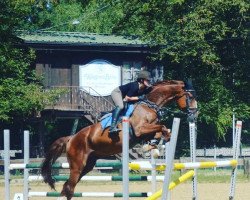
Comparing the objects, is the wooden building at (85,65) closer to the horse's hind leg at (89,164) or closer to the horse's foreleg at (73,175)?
the horse's hind leg at (89,164)

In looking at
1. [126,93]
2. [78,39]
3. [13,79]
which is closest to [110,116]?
[126,93]

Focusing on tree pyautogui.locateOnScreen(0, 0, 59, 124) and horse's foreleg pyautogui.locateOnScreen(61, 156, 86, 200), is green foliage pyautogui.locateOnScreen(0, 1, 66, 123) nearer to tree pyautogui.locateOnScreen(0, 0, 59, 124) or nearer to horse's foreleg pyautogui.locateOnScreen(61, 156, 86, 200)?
tree pyautogui.locateOnScreen(0, 0, 59, 124)

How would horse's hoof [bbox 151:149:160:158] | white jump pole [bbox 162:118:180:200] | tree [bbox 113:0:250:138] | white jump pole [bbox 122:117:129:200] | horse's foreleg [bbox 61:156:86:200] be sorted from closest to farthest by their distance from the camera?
white jump pole [bbox 162:118:180:200] → white jump pole [bbox 122:117:129:200] → horse's hoof [bbox 151:149:160:158] → horse's foreleg [bbox 61:156:86:200] → tree [bbox 113:0:250:138]

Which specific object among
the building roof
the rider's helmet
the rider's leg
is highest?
the building roof

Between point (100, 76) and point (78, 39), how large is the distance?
2262 mm

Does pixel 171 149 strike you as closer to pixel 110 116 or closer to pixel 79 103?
pixel 110 116

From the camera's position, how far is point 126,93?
14.8 m

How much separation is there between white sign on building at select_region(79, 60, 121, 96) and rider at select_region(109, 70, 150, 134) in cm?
A: 2325

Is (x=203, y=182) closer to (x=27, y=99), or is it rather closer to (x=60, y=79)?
(x=27, y=99)

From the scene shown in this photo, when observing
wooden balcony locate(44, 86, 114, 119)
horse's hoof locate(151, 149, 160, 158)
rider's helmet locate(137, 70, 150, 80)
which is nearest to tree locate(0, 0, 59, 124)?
wooden balcony locate(44, 86, 114, 119)

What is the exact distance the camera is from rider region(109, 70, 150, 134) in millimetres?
14633

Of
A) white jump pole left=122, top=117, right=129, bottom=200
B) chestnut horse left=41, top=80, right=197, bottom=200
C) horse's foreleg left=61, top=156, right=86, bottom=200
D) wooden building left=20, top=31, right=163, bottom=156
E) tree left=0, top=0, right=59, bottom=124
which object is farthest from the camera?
wooden building left=20, top=31, right=163, bottom=156

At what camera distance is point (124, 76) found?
3950 centimetres

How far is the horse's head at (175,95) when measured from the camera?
591 inches
